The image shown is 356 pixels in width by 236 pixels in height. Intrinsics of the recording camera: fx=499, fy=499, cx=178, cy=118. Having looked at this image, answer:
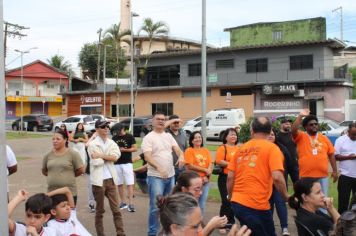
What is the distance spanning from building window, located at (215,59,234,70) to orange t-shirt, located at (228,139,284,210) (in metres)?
40.1

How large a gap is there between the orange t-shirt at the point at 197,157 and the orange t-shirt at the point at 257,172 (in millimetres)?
2667

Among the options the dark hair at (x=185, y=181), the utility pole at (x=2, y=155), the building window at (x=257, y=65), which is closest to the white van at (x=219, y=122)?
the building window at (x=257, y=65)

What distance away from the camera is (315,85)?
39.4 metres

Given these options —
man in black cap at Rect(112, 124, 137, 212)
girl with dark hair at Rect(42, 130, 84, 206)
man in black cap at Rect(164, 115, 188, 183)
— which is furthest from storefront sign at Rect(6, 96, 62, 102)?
girl with dark hair at Rect(42, 130, 84, 206)

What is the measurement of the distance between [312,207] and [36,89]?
63776 millimetres

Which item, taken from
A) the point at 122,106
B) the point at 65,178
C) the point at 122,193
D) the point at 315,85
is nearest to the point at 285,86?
the point at 315,85

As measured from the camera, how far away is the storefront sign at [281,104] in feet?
132

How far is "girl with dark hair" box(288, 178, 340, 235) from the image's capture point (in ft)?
13.7

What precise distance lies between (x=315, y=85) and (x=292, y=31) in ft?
35.9

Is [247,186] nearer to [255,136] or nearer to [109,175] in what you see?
[255,136]

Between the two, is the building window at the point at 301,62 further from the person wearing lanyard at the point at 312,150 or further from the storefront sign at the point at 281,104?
the person wearing lanyard at the point at 312,150

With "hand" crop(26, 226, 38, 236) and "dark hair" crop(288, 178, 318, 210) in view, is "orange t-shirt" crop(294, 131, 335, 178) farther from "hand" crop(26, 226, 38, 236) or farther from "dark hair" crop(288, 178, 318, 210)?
"hand" crop(26, 226, 38, 236)

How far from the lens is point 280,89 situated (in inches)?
1583

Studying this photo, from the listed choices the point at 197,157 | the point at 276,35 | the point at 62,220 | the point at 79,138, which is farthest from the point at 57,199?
the point at 276,35
